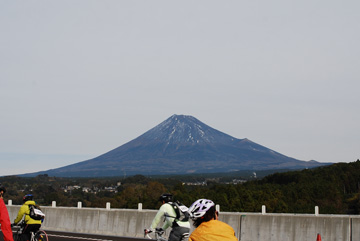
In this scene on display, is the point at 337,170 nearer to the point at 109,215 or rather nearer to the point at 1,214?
the point at 109,215

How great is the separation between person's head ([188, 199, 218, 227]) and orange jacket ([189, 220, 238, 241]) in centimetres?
5

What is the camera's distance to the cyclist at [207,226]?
6.88m

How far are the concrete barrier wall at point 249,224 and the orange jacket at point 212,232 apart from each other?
11.4m

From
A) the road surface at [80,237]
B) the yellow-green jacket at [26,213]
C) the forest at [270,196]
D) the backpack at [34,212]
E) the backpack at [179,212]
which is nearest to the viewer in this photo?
the backpack at [179,212]

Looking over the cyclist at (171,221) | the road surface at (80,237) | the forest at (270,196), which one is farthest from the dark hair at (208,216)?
the forest at (270,196)

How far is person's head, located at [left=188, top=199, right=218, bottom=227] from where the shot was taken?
22.6ft

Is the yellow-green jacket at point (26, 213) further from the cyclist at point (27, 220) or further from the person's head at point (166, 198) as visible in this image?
the person's head at point (166, 198)

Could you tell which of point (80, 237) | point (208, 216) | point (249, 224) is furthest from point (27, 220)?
point (80, 237)

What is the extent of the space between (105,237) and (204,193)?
133381mm

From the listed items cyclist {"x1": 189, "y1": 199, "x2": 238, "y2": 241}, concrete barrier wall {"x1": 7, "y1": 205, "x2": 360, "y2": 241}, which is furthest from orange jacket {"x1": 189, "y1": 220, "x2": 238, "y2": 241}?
concrete barrier wall {"x1": 7, "y1": 205, "x2": 360, "y2": 241}

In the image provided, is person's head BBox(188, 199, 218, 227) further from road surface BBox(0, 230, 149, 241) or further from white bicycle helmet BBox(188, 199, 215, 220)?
road surface BBox(0, 230, 149, 241)

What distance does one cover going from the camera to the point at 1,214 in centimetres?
959

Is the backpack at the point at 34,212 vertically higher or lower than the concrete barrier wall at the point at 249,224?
higher

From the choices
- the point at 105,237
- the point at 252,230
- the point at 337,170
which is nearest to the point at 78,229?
the point at 105,237
